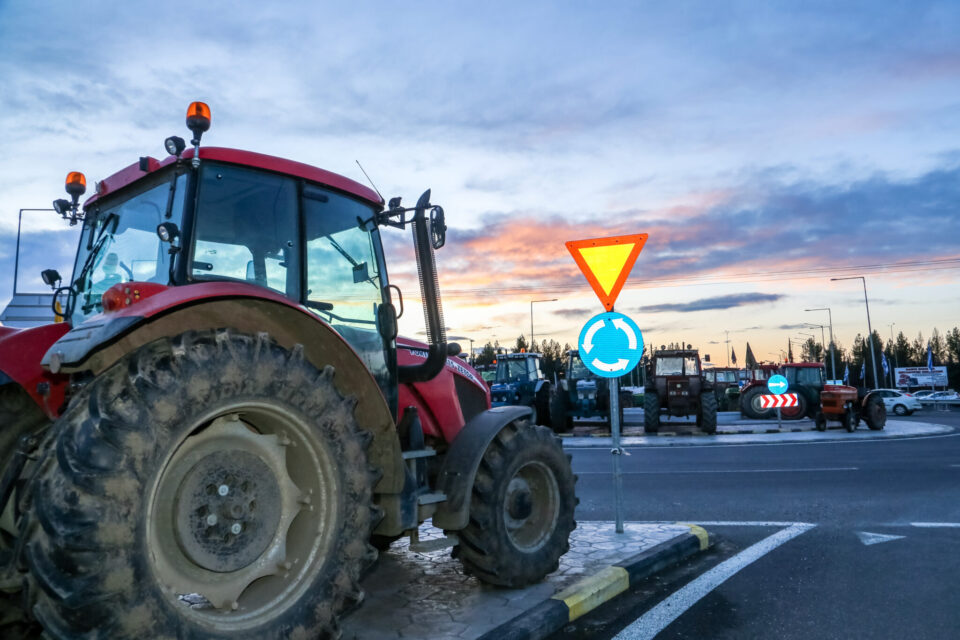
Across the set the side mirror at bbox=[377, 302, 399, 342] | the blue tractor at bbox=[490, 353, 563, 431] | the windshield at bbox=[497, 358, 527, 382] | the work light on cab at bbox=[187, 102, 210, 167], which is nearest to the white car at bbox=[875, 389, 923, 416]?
the blue tractor at bbox=[490, 353, 563, 431]

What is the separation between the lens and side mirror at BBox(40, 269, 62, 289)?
432 centimetres

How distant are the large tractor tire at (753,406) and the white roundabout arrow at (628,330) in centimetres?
2503

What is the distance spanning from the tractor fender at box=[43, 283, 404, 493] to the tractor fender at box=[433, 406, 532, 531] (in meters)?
0.56

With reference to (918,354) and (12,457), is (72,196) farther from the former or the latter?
(918,354)

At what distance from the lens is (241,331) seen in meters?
3.26

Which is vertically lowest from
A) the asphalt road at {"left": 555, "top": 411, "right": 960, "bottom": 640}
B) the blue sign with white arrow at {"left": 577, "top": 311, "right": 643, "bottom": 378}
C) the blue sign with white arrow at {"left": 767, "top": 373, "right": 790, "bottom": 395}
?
the asphalt road at {"left": 555, "top": 411, "right": 960, "bottom": 640}

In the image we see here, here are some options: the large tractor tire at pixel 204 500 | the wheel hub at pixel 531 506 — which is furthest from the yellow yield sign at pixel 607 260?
the large tractor tire at pixel 204 500

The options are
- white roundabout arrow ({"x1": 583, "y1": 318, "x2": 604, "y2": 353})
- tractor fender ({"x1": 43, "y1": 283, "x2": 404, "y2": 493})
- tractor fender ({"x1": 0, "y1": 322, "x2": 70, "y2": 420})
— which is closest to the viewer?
tractor fender ({"x1": 43, "y1": 283, "x2": 404, "y2": 493})

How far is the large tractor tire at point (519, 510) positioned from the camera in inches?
175

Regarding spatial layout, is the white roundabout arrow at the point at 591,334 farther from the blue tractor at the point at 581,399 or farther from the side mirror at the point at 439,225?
the blue tractor at the point at 581,399

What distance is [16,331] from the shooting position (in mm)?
3643

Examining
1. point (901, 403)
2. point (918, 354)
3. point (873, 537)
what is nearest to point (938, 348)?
point (918, 354)

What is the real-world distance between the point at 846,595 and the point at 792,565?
82 centimetres

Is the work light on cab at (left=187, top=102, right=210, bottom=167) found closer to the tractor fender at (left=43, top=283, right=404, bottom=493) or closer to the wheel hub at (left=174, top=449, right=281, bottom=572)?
the tractor fender at (left=43, top=283, right=404, bottom=493)
